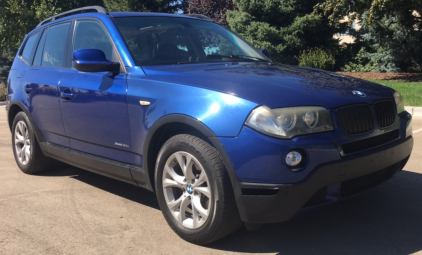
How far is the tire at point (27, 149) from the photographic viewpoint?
5262 millimetres

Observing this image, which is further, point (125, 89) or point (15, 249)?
point (125, 89)

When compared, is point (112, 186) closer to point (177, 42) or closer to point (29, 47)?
point (177, 42)

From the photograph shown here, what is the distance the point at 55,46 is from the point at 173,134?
91.8 inches

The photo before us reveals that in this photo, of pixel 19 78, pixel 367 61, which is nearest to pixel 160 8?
pixel 367 61

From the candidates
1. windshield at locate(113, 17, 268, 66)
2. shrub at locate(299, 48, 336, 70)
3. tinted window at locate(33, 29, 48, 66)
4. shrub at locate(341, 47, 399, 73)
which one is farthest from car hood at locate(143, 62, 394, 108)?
shrub at locate(341, 47, 399, 73)

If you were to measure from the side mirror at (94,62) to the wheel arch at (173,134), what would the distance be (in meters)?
0.76

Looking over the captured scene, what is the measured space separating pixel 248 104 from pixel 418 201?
2129 mm

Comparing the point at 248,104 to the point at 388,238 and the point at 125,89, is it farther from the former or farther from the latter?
the point at 388,238

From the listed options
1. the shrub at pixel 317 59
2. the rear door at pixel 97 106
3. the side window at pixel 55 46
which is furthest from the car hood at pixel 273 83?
the shrub at pixel 317 59

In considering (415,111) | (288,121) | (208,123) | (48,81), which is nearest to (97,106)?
(48,81)

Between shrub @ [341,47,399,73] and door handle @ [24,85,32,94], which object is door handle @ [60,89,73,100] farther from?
shrub @ [341,47,399,73]

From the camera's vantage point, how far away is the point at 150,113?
138 inches

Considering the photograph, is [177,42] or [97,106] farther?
[177,42]

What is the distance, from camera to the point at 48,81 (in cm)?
476
